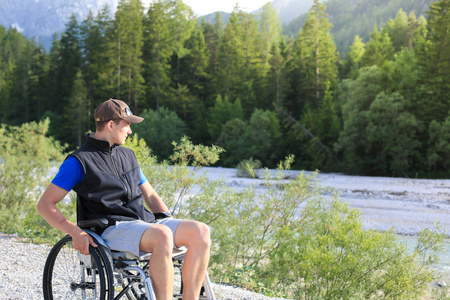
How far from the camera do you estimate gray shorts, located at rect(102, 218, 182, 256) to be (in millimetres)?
2908

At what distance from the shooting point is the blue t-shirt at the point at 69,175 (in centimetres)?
295

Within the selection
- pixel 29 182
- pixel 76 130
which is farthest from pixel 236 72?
pixel 29 182

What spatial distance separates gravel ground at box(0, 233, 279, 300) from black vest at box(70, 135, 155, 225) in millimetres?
1420

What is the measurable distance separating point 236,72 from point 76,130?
49.4ft

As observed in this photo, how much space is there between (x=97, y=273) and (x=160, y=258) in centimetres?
55

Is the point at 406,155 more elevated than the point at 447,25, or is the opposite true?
the point at 447,25

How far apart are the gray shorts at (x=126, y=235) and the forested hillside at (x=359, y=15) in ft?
291

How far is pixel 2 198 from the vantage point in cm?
835

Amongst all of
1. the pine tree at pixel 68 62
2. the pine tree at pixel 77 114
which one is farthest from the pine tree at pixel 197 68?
the pine tree at pixel 68 62

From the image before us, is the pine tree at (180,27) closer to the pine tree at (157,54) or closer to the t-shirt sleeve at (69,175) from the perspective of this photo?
the pine tree at (157,54)

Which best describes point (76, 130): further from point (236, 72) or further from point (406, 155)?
point (406, 155)

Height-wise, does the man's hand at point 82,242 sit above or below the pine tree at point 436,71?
below

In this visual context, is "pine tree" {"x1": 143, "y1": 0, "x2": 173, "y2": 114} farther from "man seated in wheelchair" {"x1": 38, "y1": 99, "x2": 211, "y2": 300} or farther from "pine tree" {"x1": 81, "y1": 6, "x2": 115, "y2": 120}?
"man seated in wheelchair" {"x1": 38, "y1": 99, "x2": 211, "y2": 300}

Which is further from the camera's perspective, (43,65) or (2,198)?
(43,65)
